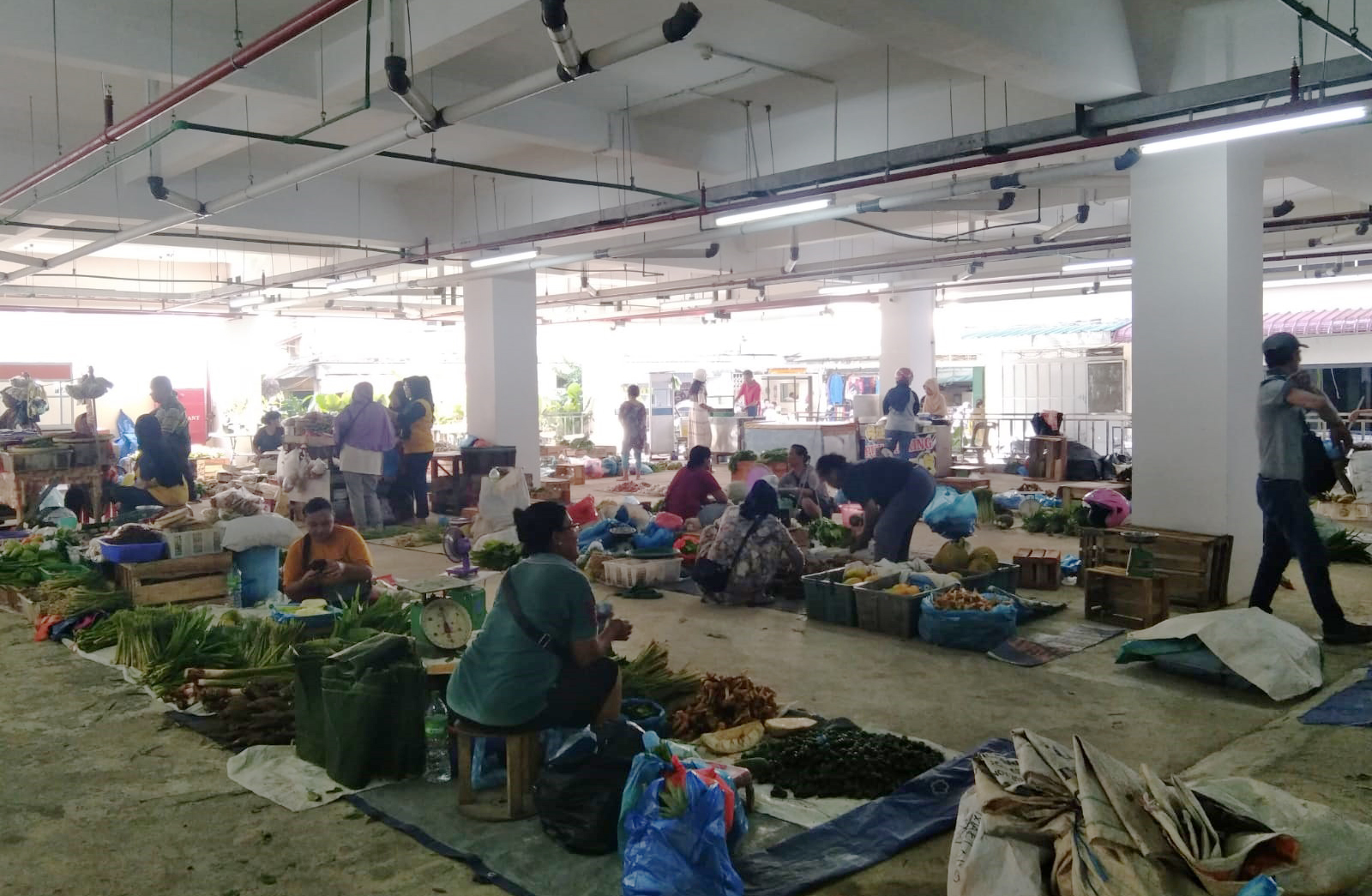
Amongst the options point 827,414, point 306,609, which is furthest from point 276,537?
point 827,414

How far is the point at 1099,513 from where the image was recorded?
Result: 9.90 metres

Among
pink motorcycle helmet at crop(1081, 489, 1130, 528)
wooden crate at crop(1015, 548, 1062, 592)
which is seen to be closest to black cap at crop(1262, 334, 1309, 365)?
wooden crate at crop(1015, 548, 1062, 592)

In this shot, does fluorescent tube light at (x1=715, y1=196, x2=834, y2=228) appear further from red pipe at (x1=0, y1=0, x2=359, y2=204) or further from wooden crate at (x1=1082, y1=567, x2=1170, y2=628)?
red pipe at (x1=0, y1=0, x2=359, y2=204)

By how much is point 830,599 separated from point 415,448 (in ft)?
24.4

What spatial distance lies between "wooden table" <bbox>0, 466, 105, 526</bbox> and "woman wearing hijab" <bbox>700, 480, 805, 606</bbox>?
795cm

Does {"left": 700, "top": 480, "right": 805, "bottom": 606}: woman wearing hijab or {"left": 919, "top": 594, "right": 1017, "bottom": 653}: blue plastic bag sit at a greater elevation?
{"left": 700, "top": 480, "right": 805, "bottom": 606}: woman wearing hijab

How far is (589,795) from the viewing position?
3957 mm

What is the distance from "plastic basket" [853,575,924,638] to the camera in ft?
24.4

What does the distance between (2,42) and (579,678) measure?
20.9 feet

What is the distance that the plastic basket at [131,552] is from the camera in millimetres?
8086

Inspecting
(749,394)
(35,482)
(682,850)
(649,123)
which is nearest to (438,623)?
(682,850)

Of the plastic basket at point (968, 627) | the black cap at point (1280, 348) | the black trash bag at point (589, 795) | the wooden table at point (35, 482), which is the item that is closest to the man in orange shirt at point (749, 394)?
the wooden table at point (35, 482)

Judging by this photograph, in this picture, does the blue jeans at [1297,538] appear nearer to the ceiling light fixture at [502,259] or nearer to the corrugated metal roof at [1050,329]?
the ceiling light fixture at [502,259]

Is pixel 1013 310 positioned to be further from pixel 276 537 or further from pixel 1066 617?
pixel 276 537
